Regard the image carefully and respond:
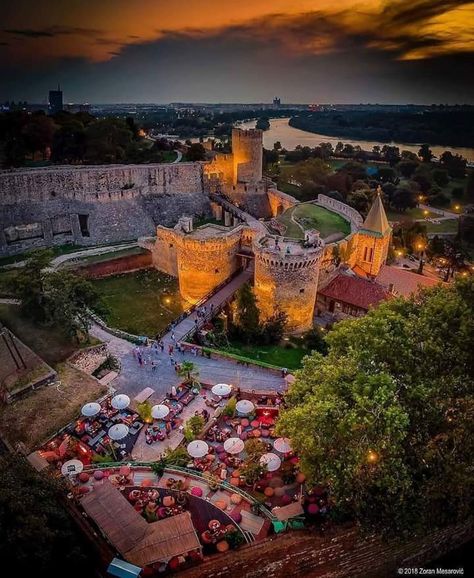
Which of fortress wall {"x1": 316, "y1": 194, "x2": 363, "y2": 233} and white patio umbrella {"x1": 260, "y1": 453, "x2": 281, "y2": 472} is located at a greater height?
fortress wall {"x1": 316, "y1": 194, "x2": 363, "y2": 233}

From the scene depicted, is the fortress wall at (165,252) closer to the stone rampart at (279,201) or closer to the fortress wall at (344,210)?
the stone rampart at (279,201)

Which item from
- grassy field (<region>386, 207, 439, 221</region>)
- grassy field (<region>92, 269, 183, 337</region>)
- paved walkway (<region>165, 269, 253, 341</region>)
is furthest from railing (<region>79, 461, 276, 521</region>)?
grassy field (<region>386, 207, 439, 221</region>)

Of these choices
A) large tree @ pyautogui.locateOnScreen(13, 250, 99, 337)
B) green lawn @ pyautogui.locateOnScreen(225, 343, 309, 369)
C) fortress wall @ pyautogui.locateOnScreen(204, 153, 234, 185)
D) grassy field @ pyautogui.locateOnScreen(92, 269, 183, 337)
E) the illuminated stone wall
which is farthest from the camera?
fortress wall @ pyautogui.locateOnScreen(204, 153, 234, 185)

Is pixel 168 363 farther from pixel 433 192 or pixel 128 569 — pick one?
A: pixel 433 192

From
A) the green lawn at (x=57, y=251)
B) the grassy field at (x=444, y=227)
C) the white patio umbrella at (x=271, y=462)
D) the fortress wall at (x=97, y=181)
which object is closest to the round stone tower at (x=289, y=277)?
the white patio umbrella at (x=271, y=462)

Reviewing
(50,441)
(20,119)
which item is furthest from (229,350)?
(20,119)

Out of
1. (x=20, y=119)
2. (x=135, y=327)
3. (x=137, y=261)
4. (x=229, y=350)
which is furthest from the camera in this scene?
(x=20, y=119)

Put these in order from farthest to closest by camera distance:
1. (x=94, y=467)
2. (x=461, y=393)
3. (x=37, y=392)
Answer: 1. (x=37, y=392)
2. (x=94, y=467)
3. (x=461, y=393)

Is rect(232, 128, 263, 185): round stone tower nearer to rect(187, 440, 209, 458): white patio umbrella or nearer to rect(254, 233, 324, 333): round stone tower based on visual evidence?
rect(254, 233, 324, 333): round stone tower
